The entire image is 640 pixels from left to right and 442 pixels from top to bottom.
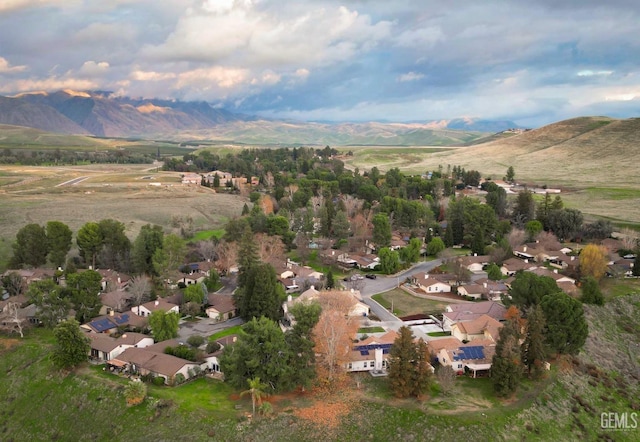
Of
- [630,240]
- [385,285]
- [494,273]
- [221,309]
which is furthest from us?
[630,240]

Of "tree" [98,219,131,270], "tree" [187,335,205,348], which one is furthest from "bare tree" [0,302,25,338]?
"tree" [98,219,131,270]

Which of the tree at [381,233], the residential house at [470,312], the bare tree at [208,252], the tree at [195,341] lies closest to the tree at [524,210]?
the tree at [381,233]

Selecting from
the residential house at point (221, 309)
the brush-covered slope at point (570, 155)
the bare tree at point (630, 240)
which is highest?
the brush-covered slope at point (570, 155)

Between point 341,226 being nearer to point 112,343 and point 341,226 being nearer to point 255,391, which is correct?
point 112,343

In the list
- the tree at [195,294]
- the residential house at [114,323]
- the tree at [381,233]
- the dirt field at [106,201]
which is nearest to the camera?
the residential house at [114,323]

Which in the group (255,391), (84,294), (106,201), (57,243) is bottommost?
(255,391)

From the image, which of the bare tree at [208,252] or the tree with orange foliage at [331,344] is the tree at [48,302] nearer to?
the bare tree at [208,252]

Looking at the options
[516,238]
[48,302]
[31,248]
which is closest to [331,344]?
[48,302]
